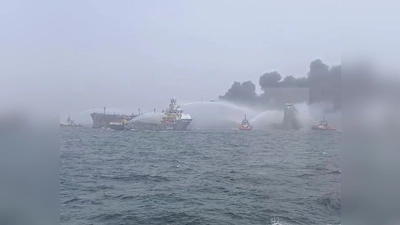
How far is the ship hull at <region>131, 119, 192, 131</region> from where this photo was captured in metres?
3.28

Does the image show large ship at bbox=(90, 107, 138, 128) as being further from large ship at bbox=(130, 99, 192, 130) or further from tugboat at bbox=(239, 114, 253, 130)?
tugboat at bbox=(239, 114, 253, 130)

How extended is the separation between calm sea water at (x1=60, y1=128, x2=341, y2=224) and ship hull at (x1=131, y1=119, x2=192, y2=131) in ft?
0.34

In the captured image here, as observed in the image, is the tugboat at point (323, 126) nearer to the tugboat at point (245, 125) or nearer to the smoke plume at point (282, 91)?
the smoke plume at point (282, 91)

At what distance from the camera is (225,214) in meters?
2.96

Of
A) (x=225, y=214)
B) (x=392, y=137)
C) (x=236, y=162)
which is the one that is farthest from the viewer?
(x=236, y=162)

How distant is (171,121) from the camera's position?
3268 millimetres

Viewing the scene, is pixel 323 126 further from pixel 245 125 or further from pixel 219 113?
pixel 219 113

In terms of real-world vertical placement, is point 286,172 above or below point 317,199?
above

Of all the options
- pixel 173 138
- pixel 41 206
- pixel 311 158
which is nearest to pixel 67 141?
pixel 41 206

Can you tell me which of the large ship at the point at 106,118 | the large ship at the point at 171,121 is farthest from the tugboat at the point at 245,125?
the large ship at the point at 106,118

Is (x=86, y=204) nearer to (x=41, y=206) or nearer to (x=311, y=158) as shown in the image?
(x=41, y=206)

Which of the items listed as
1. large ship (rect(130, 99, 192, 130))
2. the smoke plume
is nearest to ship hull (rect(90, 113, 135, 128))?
large ship (rect(130, 99, 192, 130))

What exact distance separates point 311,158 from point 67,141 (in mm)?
1933

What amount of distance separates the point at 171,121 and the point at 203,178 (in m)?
0.55
